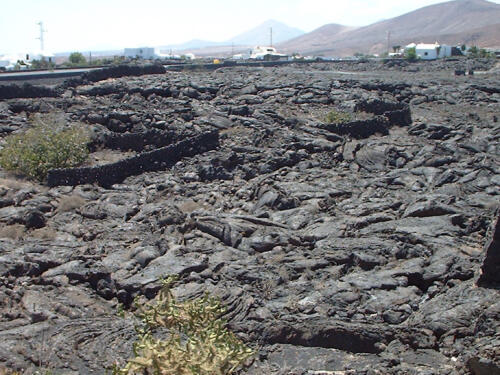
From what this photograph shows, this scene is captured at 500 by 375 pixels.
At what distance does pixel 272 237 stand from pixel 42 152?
28.5 ft

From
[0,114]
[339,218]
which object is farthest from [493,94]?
[0,114]

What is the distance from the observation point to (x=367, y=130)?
21297 millimetres

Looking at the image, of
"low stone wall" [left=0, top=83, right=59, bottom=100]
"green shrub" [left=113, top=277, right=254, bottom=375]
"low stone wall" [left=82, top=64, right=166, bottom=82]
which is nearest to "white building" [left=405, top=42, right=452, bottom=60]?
"low stone wall" [left=82, top=64, right=166, bottom=82]

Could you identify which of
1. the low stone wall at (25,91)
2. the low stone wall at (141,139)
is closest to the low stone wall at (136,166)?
the low stone wall at (141,139)

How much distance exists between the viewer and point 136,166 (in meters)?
17.3

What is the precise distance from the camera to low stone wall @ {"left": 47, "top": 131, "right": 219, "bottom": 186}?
15430 millimetres

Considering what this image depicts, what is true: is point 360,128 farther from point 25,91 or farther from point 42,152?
point 25,91

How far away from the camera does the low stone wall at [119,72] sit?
29.0 meters

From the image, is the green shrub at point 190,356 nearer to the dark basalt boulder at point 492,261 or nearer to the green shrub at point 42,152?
the dark basalt boulder at point 492,261

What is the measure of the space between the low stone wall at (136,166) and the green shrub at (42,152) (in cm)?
84

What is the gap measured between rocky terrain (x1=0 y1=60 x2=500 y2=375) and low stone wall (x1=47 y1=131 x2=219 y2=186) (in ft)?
0.16

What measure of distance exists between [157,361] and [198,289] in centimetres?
337

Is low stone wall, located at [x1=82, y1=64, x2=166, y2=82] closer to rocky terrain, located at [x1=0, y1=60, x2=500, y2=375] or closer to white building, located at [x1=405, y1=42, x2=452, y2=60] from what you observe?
rocky terrain, located at [x1=0, y1=60, x2=500, y2=375]

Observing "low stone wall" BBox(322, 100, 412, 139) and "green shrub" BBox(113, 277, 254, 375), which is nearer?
Result: "green shrub" BBox(113, 277, 254, 375)
